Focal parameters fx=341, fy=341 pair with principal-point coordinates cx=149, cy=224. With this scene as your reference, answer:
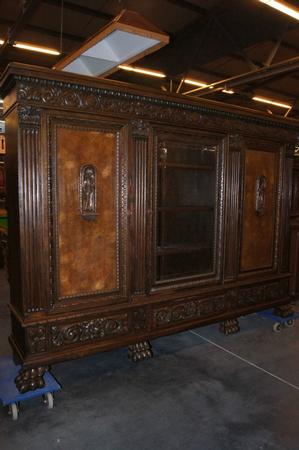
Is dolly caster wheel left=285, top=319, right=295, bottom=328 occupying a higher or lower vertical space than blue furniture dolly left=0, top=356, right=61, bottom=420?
lower

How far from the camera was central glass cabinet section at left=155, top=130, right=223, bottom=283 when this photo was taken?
2949 mm

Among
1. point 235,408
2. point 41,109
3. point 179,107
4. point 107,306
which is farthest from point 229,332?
point 41,109

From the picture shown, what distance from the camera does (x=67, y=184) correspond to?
228cm

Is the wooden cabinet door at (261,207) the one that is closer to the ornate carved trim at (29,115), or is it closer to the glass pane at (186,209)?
the glass pane at (186,209)

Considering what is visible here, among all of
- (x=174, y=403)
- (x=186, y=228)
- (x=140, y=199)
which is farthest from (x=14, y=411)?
(x=186, y=228)

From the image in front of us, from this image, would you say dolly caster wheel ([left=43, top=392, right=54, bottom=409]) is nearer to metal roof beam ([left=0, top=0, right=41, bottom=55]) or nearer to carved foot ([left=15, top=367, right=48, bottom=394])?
carved foot ([left=15, top=367, right=48, bottom=394])

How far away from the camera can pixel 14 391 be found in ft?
7.00

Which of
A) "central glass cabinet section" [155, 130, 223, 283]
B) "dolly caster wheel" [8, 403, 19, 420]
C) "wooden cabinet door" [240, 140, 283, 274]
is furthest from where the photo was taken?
"wooden cabinet door" [240, 140, 283, 274]

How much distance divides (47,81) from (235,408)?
94.1 inches

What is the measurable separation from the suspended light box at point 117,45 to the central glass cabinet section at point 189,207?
79 centimetres

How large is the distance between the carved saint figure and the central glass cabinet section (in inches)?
25.7

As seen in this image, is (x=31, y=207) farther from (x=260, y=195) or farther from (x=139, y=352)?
(x=260, y=195)

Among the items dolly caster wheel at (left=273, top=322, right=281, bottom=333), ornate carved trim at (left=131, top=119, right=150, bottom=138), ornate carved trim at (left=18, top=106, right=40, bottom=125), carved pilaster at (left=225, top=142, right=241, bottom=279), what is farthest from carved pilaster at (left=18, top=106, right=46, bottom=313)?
dolly caster wheel at (left=273, top=322, right=281, bottom=333)

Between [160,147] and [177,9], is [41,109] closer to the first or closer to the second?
[160,147]
